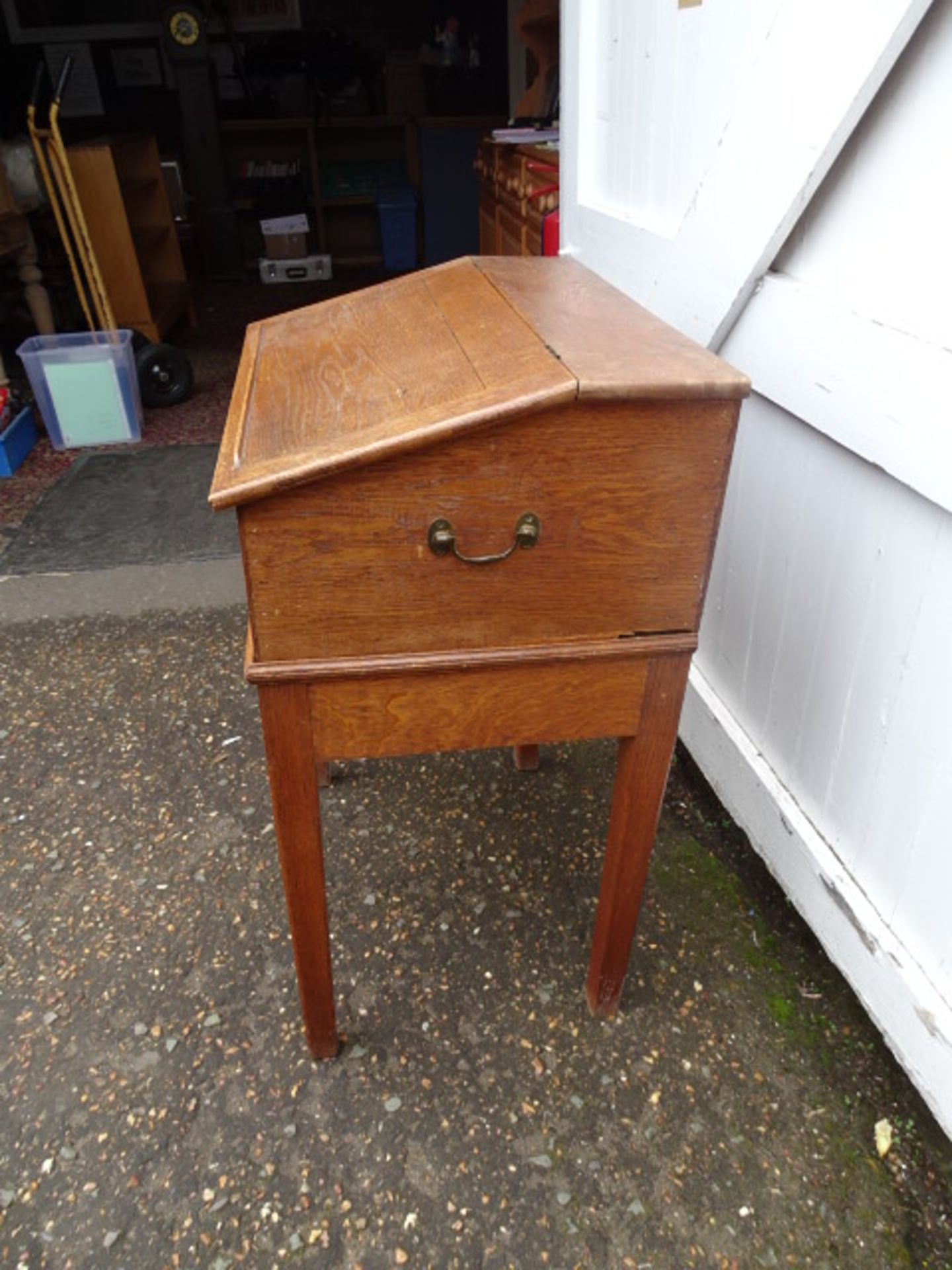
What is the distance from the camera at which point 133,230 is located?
5.30m

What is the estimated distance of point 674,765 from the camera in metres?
2.07

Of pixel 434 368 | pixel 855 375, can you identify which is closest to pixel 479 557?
pixel 434 368

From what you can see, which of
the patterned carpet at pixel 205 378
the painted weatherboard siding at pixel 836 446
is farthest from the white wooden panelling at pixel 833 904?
the patterned carpet at pixel 205 378

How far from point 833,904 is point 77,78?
8.62m

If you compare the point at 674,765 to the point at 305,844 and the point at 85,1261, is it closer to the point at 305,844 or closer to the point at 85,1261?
the point at 305,844

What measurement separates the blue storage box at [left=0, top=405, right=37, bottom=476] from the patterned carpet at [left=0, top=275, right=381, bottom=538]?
34mm

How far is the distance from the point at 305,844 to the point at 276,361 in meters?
0.70

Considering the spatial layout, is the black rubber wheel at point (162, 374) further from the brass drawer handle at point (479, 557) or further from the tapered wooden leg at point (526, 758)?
the brass drawer handle at point (479, 557)

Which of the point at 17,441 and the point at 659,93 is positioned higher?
the point at 659,93

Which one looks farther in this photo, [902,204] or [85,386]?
[85,386]

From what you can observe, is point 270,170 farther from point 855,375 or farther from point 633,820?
point 633,820

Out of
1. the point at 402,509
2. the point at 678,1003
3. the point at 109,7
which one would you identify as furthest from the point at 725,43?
the point at 109,7

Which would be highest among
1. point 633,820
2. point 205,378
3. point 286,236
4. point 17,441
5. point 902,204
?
point 902,204

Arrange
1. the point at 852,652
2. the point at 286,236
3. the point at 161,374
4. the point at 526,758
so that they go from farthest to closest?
the point at 286,236 → the point at 161,374 → the point at 526,758 → the point at 852,652
